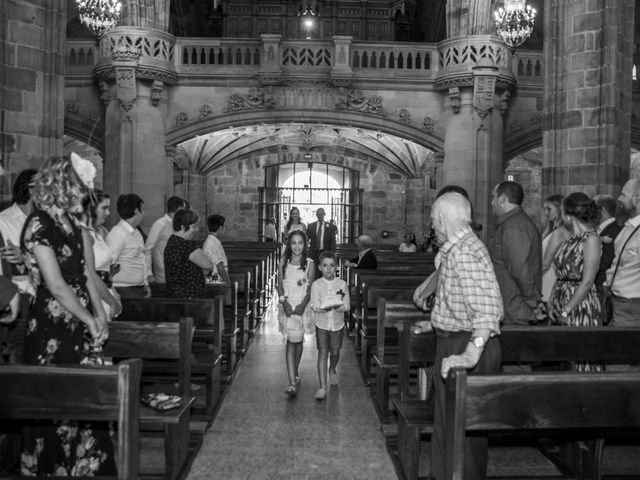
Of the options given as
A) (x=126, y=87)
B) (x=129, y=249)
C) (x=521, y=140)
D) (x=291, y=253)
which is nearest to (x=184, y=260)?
(x=129, y=249)

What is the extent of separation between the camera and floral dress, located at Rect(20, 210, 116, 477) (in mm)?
3801

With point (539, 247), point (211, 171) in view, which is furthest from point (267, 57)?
point (539, 247)

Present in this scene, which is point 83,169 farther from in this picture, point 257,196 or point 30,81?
point 257,196

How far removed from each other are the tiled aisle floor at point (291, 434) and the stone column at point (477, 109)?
35.1ft

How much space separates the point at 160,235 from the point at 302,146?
Answer: 62.4 ft

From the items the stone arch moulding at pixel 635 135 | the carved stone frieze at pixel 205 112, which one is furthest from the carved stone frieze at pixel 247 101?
the stone arch moulding at pixel 635 135

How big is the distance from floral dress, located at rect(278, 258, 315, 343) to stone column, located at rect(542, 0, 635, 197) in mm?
4601

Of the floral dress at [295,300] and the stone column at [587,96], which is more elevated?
the stone column at [587,96]

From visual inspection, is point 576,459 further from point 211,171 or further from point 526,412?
point 211,171

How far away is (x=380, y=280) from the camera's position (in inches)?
353

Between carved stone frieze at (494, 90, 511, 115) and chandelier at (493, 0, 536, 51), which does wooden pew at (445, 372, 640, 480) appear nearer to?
chandelier at (493, 0, 536, 51)

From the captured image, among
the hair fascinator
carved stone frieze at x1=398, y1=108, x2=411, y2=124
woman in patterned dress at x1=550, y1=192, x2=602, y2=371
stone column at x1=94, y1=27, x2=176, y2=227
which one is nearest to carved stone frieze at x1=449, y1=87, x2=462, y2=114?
carved stone frieze at x1=398, y1=108, x2=411, y2=124

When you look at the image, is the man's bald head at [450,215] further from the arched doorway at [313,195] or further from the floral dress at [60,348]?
the arched doorway at [313,195]

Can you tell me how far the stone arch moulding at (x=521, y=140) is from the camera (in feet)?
60.5
